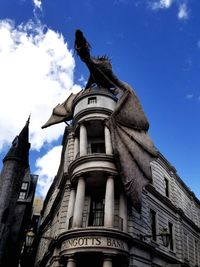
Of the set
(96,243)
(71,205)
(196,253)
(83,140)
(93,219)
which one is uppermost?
(83,140)

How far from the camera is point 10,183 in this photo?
32906 millimetres

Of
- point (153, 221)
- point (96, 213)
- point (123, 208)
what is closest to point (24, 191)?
point (153, 221)

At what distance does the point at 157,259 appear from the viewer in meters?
19.9

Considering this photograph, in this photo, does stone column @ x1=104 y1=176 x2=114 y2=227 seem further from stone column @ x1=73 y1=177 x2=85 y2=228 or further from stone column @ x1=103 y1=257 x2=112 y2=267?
stone column @ x1=103 y1=257 x2=112 y2=267

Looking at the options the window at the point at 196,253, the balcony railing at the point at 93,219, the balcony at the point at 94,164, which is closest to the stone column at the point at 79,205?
the balcony at the point at 94,164

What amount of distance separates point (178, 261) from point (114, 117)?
12929 millimetres

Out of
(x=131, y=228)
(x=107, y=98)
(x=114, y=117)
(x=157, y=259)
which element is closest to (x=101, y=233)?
(x=131, y=228)

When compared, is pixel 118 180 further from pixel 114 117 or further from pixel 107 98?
pixel 107 98

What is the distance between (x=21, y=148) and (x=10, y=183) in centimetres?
521

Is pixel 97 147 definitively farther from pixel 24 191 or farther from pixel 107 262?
pixel 24 191

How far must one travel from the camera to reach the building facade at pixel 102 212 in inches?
622

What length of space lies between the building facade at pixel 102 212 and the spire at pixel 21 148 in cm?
1096

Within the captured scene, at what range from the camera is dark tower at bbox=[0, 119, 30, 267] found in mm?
31062

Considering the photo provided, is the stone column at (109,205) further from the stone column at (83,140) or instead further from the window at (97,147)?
the window at (97,147)
